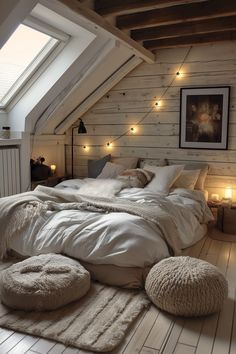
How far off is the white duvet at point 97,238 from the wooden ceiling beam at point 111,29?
1.70m

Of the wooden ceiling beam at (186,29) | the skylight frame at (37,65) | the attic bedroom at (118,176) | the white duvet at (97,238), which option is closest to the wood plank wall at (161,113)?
the attic bedroom at (118,176)

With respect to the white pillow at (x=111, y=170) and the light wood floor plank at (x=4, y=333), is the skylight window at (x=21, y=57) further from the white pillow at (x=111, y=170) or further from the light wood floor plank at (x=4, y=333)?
the light wood floor plank at (x=4, y=333)

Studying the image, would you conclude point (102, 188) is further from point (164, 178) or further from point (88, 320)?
point (88, 320)

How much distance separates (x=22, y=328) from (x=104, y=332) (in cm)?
49

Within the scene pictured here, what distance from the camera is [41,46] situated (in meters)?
3.86

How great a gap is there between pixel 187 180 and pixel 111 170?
38.9 inches

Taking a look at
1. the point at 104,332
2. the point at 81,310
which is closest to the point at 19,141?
the point at 81,310

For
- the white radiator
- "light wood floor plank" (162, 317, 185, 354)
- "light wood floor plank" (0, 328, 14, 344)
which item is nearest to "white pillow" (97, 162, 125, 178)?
the white radiator

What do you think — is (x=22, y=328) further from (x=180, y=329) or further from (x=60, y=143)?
(x=60, y=143)

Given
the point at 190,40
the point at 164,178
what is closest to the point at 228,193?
the point at 164,178

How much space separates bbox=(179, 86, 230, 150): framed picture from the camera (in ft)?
14.0

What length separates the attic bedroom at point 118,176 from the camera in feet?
6.92

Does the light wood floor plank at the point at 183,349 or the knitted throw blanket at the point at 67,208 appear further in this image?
the knitted throw blanket at the point at 67,208

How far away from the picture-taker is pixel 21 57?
3.86 meters
